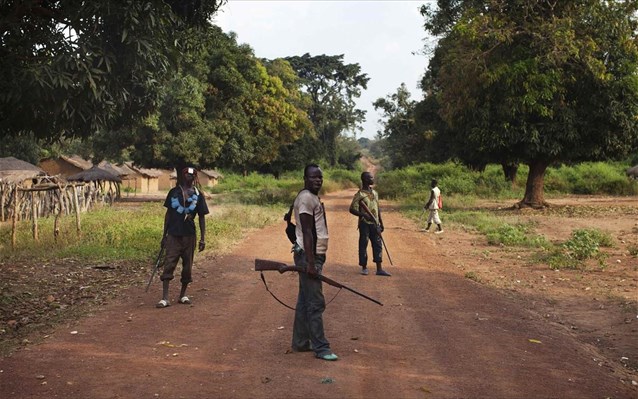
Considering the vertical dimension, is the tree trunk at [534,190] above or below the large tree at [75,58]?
below

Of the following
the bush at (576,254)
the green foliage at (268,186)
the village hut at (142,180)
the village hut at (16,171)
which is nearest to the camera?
the bush at (576,254)

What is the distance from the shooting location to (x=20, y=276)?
11.1 meters

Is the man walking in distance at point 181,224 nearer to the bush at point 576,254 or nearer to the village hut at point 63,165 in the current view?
the bush at point 576,254

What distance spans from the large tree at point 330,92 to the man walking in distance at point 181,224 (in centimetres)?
6008

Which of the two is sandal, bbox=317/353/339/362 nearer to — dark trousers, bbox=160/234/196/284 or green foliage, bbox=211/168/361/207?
dark trousers, bbox=160/234/196/284

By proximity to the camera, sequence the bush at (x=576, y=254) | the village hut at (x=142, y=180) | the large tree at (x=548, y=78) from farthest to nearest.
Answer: the village hut at (x=142, y=180), the large tree at (x=548, y=78), the bush at (x=576, y=254)

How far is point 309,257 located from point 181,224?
9.73 feet

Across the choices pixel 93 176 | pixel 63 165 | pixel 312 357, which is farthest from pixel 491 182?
pixel 312 357

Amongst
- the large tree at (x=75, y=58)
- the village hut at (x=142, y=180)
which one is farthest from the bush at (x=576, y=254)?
the village hut at (x=142, y=180)

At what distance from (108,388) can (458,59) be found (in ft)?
71.8

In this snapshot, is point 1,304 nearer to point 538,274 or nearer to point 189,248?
point 189,248

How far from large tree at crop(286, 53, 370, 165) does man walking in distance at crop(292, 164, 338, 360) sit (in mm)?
62322

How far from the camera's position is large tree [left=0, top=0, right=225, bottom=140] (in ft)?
25.9

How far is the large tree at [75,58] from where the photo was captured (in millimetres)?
7881
